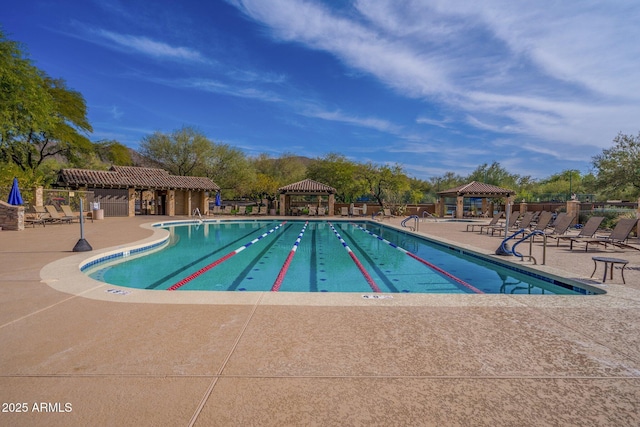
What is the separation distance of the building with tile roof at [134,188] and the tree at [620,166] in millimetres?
29432

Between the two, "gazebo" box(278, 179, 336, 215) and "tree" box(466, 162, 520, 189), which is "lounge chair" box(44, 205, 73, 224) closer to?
"gazebo" box(278, 179, 336, 215)

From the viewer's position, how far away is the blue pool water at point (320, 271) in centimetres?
678

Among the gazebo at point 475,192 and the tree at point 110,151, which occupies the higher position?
the tree at point 110,151

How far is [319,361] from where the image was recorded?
269 cm

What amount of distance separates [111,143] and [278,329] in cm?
3989

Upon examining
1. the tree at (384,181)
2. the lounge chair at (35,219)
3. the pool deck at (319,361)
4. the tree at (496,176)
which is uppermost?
the tree at (496,176)

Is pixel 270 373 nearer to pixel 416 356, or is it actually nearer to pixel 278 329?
pixel 278 329

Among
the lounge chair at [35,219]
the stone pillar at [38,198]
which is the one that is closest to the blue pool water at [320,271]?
the lounge chair at [35,219]

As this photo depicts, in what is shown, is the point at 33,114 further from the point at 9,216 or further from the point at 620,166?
the point at 620,166

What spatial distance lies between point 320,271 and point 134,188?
845 inches

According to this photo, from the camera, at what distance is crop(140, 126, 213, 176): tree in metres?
36.1

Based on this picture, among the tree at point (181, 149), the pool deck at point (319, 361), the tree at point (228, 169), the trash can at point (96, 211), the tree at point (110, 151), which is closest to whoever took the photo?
the pool deck at point (319, 361)

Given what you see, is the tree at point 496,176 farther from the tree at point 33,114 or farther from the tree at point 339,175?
the tree at point 33,114

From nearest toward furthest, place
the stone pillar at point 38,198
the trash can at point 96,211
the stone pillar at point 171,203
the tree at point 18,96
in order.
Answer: the tree at point 18,96 → the stone pillar at point 38,198 → the trash can at point 96,211 → the stone pillar at point 171,203
